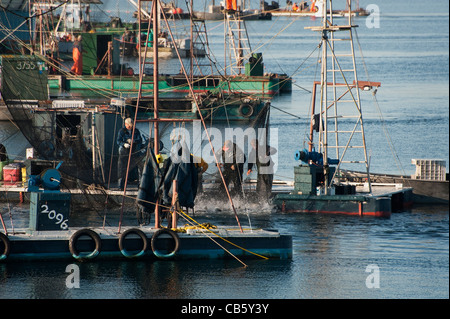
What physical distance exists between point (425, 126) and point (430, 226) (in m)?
32.1

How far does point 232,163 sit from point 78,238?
28.8 ft

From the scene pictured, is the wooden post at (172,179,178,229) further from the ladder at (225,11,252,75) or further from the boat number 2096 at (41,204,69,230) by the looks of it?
the ladder at (225,11,252,75)

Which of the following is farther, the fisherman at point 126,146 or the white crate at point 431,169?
the white crate at point 431,169

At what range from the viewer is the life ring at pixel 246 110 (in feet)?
169

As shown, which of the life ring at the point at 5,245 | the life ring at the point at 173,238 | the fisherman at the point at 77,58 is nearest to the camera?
the life ring at the point at 5,245

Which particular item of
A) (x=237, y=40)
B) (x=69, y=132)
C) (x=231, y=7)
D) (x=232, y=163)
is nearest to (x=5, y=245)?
(x=69, y=132)

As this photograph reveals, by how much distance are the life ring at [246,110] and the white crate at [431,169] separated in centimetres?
1732

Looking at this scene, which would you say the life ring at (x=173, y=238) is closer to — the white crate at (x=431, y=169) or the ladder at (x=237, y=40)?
the white crate at (x=431, y=169)

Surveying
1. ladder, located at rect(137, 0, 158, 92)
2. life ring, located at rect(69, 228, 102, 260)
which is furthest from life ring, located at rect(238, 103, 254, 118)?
life ring, located at rect(69, 228, 102, 260)

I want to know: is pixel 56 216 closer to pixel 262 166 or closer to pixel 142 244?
pixel 142 244

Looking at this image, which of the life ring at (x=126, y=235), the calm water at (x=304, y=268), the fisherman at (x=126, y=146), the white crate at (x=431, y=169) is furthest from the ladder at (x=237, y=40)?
the life ring at (x=126, y=235)

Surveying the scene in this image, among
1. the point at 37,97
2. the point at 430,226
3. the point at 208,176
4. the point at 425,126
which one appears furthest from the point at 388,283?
the point at 425,126

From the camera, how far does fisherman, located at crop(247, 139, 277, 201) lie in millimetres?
30984

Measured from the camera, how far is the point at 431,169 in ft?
114
